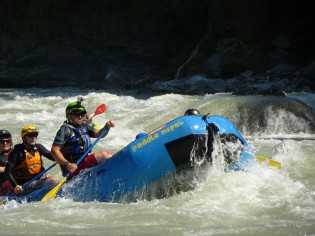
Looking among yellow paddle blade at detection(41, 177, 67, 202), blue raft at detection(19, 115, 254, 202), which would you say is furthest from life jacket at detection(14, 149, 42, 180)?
blue raft at detection(19, 115, 254, 202)

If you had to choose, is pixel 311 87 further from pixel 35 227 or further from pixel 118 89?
pixel 35 227

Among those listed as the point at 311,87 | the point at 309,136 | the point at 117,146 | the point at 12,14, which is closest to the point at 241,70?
the point at 311,87

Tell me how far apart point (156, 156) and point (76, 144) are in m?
0.89

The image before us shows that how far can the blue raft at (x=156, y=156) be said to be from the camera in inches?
196

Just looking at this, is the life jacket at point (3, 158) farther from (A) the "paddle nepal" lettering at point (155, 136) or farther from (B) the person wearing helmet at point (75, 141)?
(A) the "paddle nepal" lettering at point (155, 136)

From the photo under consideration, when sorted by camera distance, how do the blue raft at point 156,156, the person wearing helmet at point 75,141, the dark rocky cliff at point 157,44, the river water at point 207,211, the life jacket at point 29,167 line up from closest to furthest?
the river water at point 207,211 → the blue raft at point 156,156 → the person wearing helmet at point 75,141 → the life jacket at point 29,167 → the dark rocky cliff at point 157,44

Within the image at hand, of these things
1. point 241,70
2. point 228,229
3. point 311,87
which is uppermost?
point 241,70

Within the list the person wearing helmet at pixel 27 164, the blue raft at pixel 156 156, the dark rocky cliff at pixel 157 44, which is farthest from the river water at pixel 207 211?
the dark rocky cliff at pixel 157 44

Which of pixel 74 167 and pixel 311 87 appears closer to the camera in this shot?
pixel 74 167

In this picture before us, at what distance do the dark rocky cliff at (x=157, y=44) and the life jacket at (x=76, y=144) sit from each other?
9811mm

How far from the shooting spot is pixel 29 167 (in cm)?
561

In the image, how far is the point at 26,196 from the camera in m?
5.46

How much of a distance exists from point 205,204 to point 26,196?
175 cm

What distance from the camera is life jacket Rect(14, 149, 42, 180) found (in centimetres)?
557
